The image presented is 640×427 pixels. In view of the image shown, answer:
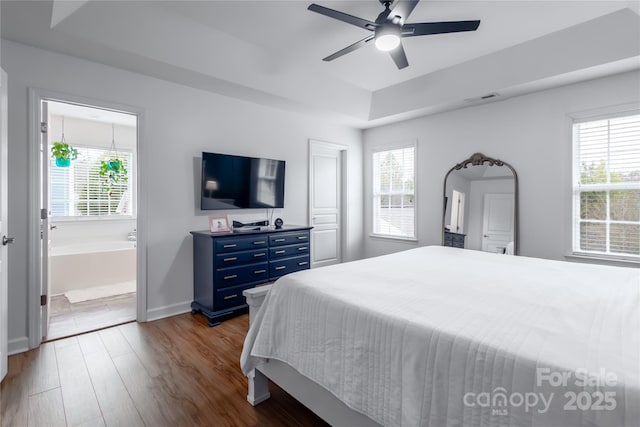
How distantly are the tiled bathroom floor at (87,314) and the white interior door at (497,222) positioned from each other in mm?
4145

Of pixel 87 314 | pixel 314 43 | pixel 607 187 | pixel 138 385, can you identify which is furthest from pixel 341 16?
pixel 87 314

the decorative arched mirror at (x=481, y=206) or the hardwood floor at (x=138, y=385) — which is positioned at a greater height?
the decorative arched mirror at (x=481, y=206)

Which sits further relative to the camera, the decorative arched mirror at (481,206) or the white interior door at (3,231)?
the decorative arched mirror at (481,206)

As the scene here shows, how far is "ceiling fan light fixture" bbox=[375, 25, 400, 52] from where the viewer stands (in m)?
2.31

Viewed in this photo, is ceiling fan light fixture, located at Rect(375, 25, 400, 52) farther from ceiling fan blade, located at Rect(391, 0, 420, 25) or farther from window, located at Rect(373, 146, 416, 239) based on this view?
window, located at Rect(373, 146, 416, 239)

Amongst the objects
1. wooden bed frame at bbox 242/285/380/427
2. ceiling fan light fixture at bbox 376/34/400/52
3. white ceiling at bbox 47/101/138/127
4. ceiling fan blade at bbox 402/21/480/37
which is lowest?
wooden bed frame at bbox 242/285/380/427

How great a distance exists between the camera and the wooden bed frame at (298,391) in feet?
4.66

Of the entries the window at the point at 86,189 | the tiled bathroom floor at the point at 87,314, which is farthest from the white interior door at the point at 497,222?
the window at the point at 86,189

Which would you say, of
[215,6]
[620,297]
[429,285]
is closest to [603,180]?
[620,297]

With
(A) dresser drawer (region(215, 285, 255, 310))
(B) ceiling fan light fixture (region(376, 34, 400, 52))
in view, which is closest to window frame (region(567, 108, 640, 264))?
(B) ceiling fan light fixture (region(376, 34, 400, 52))

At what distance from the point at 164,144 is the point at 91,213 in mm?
3223

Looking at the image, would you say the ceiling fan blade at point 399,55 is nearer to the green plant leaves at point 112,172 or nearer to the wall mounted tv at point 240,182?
the wall mounted tv at point 240,182

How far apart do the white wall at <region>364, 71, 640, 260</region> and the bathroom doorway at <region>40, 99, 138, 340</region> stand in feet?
14.4

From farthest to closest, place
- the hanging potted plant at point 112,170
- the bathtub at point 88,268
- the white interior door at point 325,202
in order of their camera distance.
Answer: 1. the hanging potted plant at point 112,170
2. the white interior door at point 325,202
3. the bathtub at point 88,268
